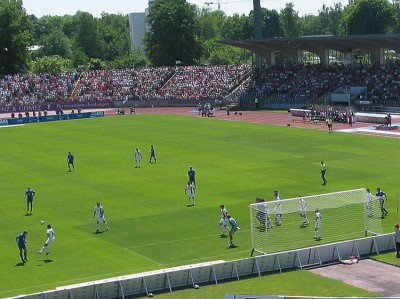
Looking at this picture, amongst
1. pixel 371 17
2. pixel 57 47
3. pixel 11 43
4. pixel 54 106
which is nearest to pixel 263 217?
pixel 54 106

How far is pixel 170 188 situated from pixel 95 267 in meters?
16.7

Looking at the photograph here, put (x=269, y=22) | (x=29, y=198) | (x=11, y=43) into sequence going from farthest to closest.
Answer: (x=269, y=22), (x=11, y=43), (x=29, y=198)

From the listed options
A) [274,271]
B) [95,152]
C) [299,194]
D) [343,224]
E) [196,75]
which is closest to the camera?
[274,271]

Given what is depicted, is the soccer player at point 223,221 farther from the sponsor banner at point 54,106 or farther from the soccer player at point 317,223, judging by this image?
the sponsor banner at point 54,106

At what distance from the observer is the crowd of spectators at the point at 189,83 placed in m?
99.4

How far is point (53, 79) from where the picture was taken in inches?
4791

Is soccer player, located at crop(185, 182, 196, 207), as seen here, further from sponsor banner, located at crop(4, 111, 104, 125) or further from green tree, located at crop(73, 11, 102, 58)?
green tree, located at crop(73, 11, 102, 58)

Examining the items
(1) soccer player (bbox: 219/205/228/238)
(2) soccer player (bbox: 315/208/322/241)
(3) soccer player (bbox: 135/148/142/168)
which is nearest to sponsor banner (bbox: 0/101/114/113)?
(3) soccer player (bbox: 135/148/142/168)

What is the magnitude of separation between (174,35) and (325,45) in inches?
1566

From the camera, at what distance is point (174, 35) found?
13888 centimetres

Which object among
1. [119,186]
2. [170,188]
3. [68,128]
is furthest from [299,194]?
[68,128]

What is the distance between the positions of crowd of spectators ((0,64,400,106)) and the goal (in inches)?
2285

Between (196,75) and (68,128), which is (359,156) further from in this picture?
(196,75)

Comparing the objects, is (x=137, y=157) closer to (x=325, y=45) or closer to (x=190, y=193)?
(x=190, y=193)
